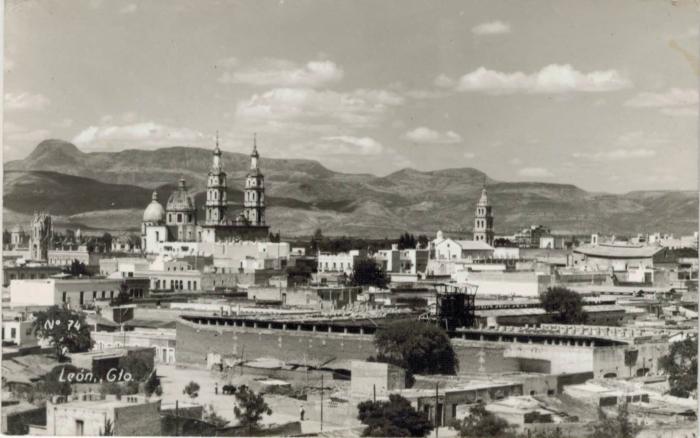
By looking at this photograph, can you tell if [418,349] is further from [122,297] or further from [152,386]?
[122,297]

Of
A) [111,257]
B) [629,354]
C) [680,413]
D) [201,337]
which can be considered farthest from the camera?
[111,257]

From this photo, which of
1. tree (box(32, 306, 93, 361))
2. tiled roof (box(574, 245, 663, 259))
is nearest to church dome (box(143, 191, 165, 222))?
tiled roof (box(574, 245, 663, 259))

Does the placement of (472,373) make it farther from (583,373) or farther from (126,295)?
(126,295)

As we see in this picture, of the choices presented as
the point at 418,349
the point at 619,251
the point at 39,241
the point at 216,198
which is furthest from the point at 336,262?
the point at 418,349

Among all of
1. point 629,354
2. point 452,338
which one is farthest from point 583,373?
point 452,338

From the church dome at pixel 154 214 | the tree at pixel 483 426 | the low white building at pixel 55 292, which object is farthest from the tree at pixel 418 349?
the church dome at pixel 154 214

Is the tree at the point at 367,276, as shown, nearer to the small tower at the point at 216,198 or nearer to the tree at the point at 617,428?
the small tower at the point at 216,198

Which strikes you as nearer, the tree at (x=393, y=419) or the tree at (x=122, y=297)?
the tree at (x=393, y=419)
